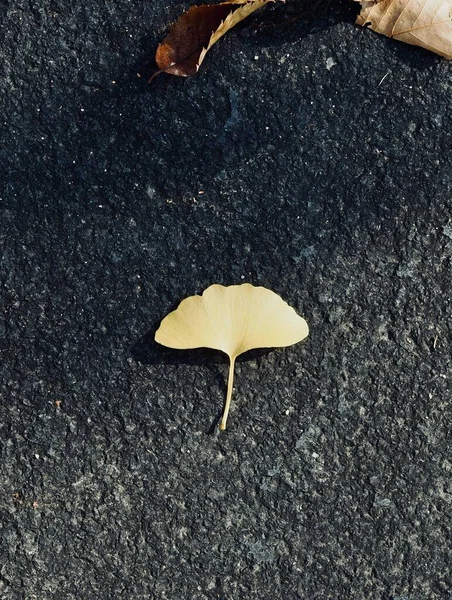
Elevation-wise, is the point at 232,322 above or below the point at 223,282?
below

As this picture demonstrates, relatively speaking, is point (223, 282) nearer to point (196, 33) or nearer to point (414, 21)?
point (196, 33)

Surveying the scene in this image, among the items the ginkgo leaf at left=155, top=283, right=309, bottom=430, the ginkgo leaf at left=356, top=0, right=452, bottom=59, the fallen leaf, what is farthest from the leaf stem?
the ginkgo leaf at left=356, top=0, right=452, bottom=59

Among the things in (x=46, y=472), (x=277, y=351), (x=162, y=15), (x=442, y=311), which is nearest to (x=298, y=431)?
(x=277, y=351)

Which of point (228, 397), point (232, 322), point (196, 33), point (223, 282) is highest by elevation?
point (196, 33)

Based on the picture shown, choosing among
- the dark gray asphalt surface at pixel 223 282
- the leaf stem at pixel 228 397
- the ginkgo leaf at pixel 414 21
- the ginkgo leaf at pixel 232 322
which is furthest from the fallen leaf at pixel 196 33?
the leaf stem at pixel 228 397

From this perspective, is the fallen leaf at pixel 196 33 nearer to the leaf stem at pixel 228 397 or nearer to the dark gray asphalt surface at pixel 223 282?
the dark gray asphalt surface at pixel 223 282

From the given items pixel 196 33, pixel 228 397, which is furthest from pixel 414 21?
pixel 228 397
